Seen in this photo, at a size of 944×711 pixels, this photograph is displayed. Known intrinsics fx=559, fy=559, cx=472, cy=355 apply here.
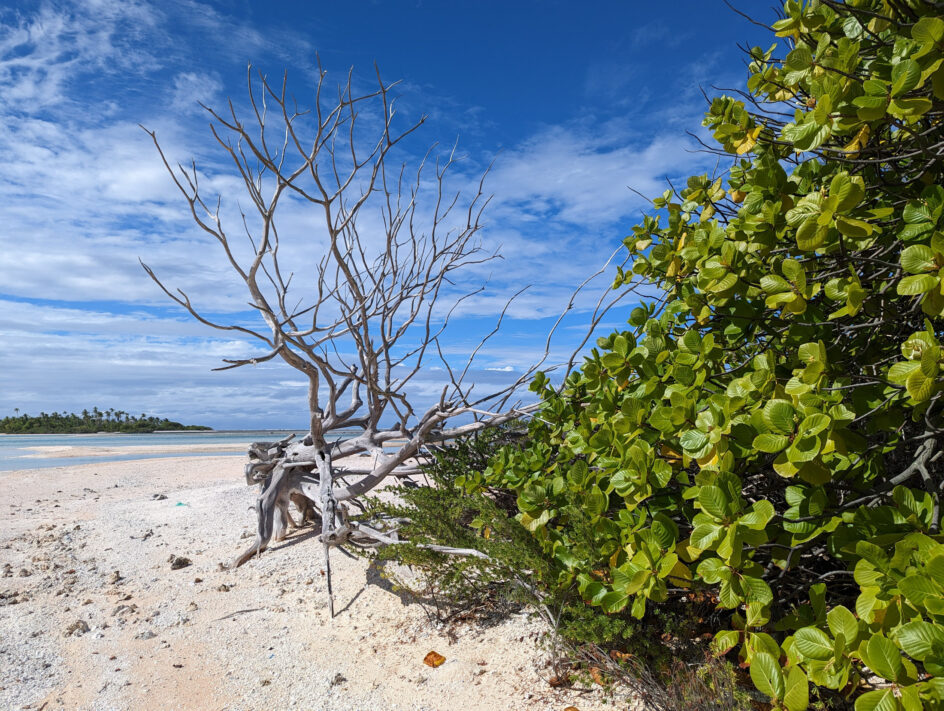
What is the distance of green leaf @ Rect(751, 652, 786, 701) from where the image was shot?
144 centimetres

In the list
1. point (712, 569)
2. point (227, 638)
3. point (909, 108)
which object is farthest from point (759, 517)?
point (227, 638)

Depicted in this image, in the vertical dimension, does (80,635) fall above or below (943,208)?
below

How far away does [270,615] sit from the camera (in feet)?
14.3

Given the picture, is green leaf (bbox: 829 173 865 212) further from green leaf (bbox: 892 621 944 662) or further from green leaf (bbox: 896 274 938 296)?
green leaf (bbox: 892 621 944 662)

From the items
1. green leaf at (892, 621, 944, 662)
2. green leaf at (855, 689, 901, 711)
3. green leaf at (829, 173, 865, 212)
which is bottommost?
green leaf at (855, 689, 901, 711)

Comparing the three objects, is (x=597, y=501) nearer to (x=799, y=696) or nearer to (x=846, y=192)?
(x=799, y=696)

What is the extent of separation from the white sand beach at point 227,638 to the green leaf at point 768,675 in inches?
61.0

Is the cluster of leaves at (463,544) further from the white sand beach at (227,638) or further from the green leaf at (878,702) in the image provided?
the green leaf at (878,702)

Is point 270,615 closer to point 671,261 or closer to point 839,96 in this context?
point 671,261

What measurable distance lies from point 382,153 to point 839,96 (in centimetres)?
377

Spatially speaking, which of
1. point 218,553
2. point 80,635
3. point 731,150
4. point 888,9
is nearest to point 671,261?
point 731,150

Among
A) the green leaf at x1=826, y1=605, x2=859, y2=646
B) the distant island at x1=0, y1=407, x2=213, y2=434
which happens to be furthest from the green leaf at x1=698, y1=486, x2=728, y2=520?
the distant island at x1=0, y1=407, x2=213, y2=434

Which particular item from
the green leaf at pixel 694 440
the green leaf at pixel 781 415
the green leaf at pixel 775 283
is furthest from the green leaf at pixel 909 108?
the green leaf at pixel 694 440

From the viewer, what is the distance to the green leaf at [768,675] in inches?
56.7
